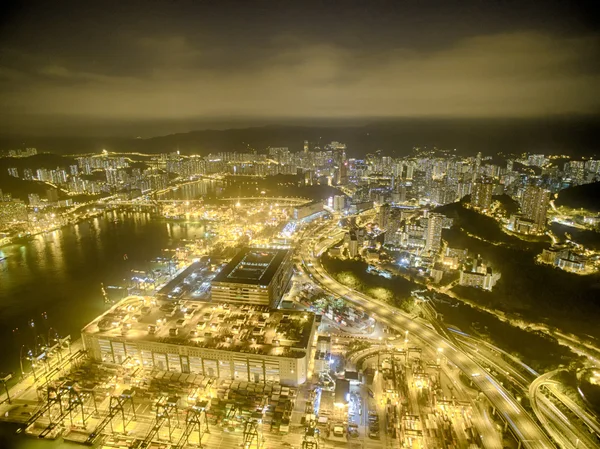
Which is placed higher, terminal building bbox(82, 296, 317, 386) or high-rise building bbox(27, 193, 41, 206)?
high-rise building bbox(27, 193, 41, 206)

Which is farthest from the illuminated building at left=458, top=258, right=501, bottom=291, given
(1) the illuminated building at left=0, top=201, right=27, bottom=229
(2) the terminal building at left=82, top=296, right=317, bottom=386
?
(1) the illuminated building at left=0, top=201, right=27, bottom=229

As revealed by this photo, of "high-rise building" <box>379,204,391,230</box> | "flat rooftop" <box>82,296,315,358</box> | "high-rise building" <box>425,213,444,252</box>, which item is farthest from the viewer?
"high-rise building" <box>379,204,391,230</box>

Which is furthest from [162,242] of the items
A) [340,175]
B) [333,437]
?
[340,175]

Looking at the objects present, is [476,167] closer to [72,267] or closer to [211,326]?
[211,326]

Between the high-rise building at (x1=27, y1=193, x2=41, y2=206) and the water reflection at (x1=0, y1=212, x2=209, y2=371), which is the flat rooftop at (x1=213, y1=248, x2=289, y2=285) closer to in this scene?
the water reflection at (x1=0, y1=212, x2=209, y2=371)

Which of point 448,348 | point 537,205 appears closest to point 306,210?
point 537,205

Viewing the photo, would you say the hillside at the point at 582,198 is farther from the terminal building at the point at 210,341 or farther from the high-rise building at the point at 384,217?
the terminal building at the point at 210,341

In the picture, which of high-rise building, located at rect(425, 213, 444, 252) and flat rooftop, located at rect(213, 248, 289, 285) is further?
high-rise building, located at rect(425, 213, 444, 252)

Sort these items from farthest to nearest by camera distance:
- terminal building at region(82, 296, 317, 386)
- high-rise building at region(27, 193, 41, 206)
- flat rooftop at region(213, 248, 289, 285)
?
high-rise building at region(27, 193, 41, 206) → flat rooftop at region(213, 248, 289, 285) → terminal building at region(82, 296, 317, 386)
